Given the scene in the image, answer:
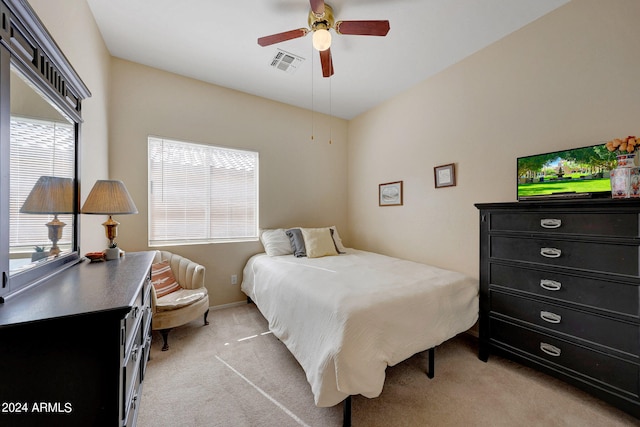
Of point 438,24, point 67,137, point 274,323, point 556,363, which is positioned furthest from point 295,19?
point 556,363

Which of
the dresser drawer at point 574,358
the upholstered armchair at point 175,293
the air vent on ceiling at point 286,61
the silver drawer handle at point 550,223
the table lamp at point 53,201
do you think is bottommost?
the dresser drawer at point 574,358

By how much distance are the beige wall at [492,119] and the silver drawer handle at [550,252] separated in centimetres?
63

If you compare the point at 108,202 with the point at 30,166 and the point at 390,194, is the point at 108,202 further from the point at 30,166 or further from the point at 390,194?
the point at 390,194

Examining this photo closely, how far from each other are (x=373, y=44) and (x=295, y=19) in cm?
77

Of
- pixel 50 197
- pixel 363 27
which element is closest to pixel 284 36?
pixel 363 27

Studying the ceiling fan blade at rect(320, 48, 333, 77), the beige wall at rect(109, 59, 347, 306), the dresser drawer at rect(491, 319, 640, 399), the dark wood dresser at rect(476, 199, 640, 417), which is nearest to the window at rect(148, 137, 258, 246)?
the beige wall at rect(109, 59, 347, 306)

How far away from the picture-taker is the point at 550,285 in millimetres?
1711

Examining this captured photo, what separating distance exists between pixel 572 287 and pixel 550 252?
25cm

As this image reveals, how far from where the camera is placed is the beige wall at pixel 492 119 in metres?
1.73

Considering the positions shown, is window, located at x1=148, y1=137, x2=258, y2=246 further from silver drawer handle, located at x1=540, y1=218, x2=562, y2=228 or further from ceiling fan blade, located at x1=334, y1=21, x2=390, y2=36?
silver drawer handle, located at x1=540, y1=218, x2=562, y2=228

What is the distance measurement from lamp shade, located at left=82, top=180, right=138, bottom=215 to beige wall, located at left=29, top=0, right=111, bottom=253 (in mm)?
194

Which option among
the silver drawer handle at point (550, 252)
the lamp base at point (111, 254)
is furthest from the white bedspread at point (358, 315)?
the lamp base at point (111, 254)

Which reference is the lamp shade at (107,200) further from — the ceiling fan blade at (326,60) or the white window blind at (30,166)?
the ceiling fan blade at (326,60)

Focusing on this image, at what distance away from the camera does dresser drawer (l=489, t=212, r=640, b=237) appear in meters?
1.42
